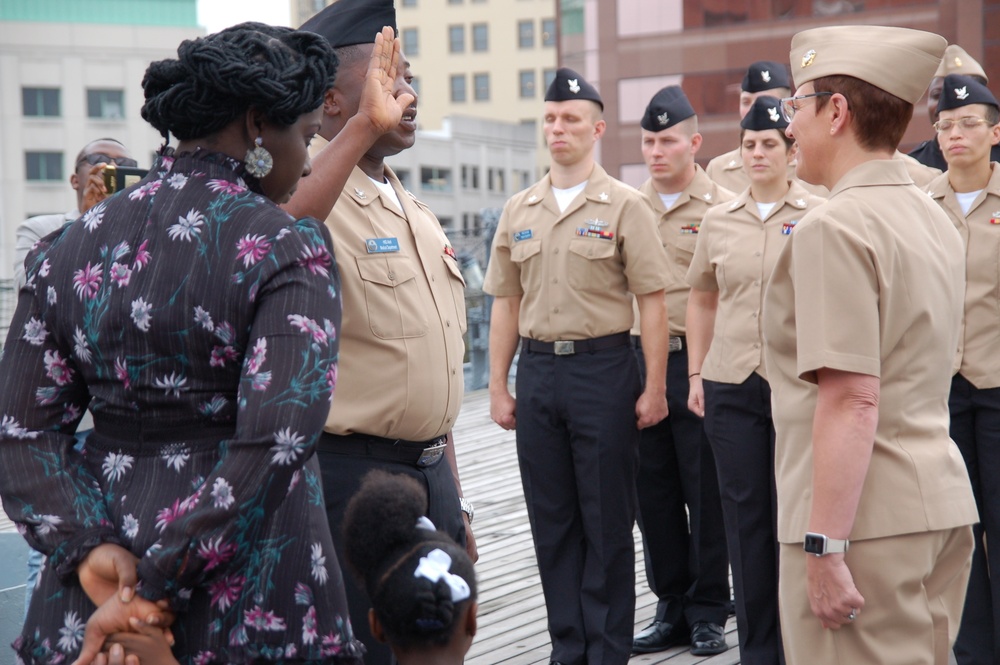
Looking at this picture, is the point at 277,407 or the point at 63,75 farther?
the point at 63,75

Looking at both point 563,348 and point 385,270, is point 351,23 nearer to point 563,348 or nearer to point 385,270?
point 385,270

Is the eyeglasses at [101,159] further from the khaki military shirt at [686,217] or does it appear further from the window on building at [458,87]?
the window on building at [458,87]

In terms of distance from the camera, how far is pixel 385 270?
10.1ft

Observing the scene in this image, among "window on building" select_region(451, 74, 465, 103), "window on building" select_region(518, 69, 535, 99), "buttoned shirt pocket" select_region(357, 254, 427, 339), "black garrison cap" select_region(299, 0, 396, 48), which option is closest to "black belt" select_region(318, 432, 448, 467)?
"buttoned shirt pocket" select_region(357, 254, 427, 339)

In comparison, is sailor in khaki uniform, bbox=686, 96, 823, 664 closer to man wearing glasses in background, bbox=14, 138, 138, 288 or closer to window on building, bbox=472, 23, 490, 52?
man wearing glasses in background, bbox=14, 138, 138, 288

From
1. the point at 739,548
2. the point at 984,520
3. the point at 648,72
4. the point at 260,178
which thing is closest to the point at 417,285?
the point at 260,178

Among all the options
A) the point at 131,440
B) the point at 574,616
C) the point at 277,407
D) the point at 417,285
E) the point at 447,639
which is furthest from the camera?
the point at 574,616

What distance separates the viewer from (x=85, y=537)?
196cm

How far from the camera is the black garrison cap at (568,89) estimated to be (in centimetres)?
521

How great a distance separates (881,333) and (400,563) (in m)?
1.13

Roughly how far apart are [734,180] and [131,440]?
4.94 metres

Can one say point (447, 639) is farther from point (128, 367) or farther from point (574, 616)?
point (574, 616)

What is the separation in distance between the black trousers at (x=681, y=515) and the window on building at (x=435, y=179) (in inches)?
2474

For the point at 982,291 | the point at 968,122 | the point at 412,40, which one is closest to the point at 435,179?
the point at 412,40
